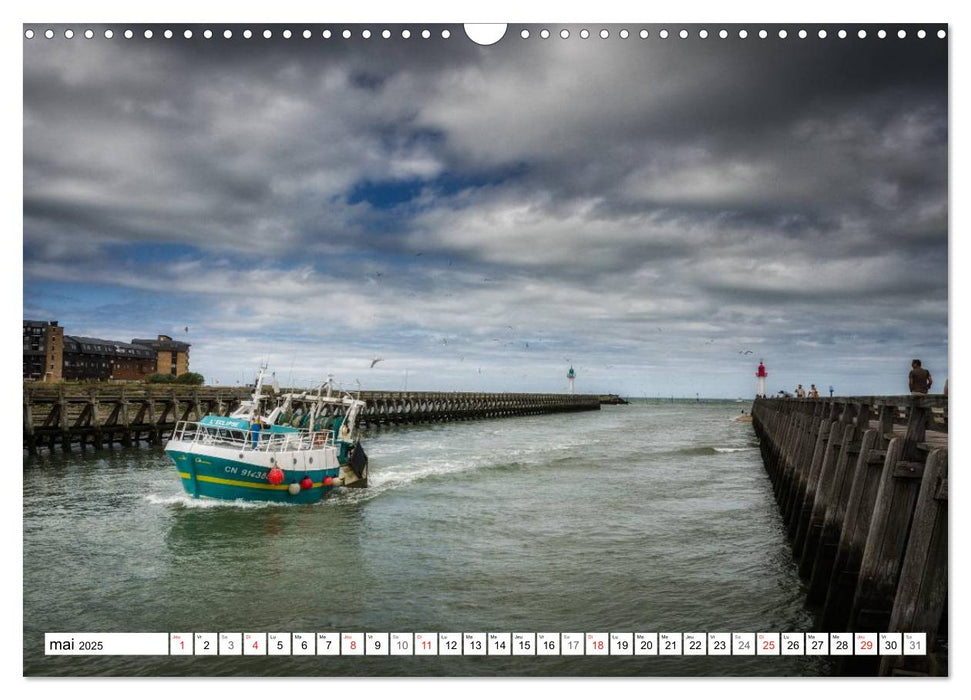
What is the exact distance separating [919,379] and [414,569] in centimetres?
1091

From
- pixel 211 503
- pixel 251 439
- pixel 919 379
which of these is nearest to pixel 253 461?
pixel 251 439

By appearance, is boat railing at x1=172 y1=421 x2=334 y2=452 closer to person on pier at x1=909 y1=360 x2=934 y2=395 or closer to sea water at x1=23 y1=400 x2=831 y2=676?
sea water at x1=23 y1=400 x2=831 y2=676

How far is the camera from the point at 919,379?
36.6 feet

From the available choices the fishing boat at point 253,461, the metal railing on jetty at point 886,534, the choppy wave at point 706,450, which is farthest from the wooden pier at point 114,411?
the choppy wave at point 706,450

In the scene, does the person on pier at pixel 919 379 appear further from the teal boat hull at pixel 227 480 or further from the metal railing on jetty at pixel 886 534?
the teal boat hull at pixel 227 480

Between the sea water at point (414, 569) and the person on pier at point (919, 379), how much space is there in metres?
4.56

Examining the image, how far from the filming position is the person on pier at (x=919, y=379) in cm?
1100

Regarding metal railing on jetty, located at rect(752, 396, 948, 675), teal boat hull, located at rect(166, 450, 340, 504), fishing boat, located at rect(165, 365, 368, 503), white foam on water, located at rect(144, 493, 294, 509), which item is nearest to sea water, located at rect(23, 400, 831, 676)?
white foam on water, located at rect(144, 493, 294, 509)

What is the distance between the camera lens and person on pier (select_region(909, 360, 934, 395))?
1100cm

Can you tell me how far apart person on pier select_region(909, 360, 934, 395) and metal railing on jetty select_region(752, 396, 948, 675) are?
440mm

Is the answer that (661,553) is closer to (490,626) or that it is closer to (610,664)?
(490,626)

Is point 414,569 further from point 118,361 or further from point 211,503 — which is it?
point 118,361
